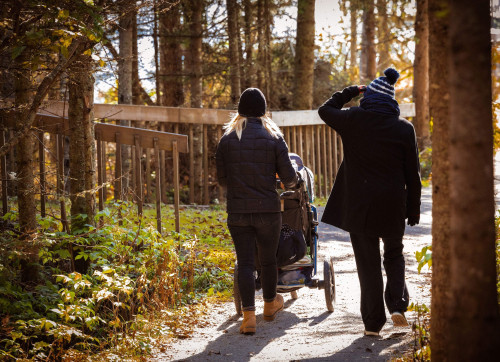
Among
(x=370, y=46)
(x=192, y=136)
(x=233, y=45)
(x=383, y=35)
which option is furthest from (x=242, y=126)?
(x=383, y=35)

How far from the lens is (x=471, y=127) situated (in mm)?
3135

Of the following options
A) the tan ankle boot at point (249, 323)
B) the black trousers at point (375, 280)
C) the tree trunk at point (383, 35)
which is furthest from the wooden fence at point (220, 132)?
the black trousers at point (375, 280)

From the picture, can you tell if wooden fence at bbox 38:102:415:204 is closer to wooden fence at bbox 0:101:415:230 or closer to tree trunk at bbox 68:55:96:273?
wooden fence at bbox 0:101:415:230

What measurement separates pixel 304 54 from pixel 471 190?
14.7 metres

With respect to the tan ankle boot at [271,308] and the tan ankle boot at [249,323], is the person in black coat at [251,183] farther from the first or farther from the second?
the tan ankle boot at [271,308]

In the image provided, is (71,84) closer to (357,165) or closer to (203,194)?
(357,165)

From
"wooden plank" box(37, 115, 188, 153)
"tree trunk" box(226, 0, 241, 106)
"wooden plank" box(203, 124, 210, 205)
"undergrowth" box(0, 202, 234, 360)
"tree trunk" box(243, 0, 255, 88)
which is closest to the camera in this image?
"undergrowth" box(0, 202, 234, 360)

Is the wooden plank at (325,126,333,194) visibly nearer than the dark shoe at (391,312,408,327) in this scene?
No

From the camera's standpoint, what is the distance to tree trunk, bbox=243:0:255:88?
58.0 feet

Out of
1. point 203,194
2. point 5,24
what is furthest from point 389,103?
point 203,194

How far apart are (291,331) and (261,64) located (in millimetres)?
14122

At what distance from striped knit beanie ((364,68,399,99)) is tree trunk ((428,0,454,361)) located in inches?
76.2

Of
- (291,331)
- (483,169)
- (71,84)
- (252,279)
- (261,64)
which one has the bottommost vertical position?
(291,331)

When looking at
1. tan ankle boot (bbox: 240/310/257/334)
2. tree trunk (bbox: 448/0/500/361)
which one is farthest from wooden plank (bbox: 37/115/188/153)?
tree trunk (bbox: 448/0/500/361)
